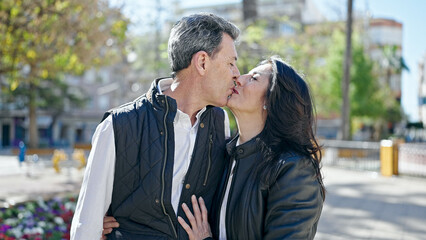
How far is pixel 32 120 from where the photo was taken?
1372 inches

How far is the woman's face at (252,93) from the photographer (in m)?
2.55

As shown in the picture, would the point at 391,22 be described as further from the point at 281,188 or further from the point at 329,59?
the point at 281,188

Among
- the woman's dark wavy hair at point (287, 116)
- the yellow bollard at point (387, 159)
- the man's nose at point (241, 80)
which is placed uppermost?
the man's nose at point (241, 80)

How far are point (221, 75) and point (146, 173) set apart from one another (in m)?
0.67

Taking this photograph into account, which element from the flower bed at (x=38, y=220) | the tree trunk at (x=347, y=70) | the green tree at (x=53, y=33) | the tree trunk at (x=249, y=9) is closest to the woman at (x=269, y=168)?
the flower bed at (x=38, y=220)

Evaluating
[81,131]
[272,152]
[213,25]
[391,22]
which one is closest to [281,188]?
[272,152]

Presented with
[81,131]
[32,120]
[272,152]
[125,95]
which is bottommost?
[81,131]

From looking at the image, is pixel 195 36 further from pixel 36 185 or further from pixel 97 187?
pixel 36 185

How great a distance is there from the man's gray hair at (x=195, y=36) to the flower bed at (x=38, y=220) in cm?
350

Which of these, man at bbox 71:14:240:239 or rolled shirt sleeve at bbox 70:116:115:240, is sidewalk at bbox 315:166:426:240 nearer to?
man at bbox 71:14:240:239

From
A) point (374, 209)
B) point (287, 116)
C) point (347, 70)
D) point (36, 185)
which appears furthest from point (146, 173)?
point (347, 70)

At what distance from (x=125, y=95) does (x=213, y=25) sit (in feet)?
71.8

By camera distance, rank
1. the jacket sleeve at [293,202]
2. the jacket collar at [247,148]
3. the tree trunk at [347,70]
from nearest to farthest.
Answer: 1. the jacket sleeve at [293,202]
2. the jacket collar at [247,148]
3. the tree trunk at [347,70]

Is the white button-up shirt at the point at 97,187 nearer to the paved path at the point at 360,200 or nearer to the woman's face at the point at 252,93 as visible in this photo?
the woman's face at the point at 252,93
